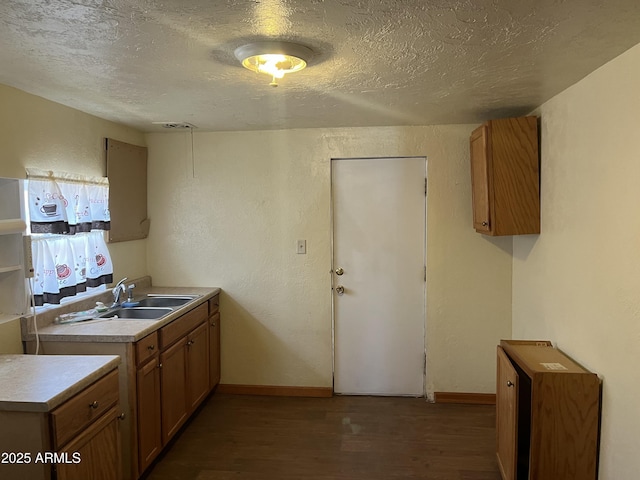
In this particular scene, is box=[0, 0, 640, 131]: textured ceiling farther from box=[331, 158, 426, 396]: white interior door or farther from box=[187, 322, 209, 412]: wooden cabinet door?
box=[187, 322, 209, 412]: wooden cabinet door

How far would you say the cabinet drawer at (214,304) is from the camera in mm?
3611

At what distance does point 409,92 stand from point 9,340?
2526mm

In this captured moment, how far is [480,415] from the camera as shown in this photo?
11.2 feet

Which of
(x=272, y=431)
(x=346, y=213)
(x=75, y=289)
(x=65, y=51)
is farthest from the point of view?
(x=346, y=213)

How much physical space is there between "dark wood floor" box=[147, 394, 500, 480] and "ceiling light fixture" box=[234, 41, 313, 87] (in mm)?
2250

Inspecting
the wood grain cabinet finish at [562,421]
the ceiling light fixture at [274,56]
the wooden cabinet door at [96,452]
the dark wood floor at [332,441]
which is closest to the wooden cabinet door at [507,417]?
the wood grain cabinet finish at [562,421]

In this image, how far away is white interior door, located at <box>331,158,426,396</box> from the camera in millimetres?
3623

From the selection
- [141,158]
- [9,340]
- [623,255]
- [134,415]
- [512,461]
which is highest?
[141,158]

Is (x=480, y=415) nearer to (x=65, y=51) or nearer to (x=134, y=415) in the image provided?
(x=134, y=415)

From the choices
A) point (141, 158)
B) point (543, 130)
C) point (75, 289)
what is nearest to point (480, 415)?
point (543, 130)

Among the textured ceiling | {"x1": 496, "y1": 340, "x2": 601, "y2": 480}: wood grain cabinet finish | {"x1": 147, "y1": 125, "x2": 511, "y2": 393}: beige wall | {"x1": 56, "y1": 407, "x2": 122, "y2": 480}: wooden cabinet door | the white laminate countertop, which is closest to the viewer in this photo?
the textured ceiling

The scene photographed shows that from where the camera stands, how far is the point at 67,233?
2705mm

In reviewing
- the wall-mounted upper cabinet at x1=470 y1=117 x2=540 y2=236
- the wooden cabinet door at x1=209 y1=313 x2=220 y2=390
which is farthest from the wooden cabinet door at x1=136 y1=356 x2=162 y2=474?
the wall-mounted upper cabinet at x1=470 y1=117 x2=540 y2=236

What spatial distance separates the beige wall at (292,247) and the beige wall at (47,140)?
1.76ft
